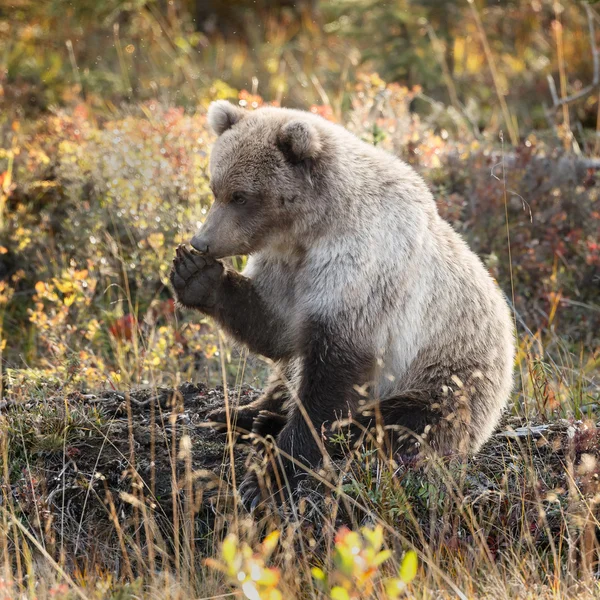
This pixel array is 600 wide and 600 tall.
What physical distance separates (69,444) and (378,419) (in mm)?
1347

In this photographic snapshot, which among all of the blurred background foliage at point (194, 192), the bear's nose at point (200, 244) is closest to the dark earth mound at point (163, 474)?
the blurred background foliage at point (194, 192)

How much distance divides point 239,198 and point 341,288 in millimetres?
622

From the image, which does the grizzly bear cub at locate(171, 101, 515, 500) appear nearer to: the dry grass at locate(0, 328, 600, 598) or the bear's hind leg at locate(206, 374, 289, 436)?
the bear's hind leg at locate(206, 374, 289, 436)

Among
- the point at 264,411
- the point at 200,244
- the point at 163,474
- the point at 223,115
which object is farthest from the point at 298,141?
the point at 163,474

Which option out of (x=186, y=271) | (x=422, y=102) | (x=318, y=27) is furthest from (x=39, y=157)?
(x=318, y=27)

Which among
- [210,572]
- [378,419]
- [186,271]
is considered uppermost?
[186,271]

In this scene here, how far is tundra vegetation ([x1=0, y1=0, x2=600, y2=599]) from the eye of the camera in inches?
117

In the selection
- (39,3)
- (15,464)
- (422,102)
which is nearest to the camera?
(15,464)

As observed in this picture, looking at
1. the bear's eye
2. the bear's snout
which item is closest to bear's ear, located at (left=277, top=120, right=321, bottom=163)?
the bear's eye

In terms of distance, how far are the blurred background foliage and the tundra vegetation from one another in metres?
Result: 0.03

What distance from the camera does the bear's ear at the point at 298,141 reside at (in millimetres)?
3615

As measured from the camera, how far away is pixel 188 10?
46.2 ft

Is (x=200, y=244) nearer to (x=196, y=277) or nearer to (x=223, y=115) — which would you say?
(x=196, y=277)

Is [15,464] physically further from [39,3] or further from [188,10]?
[188,10]
